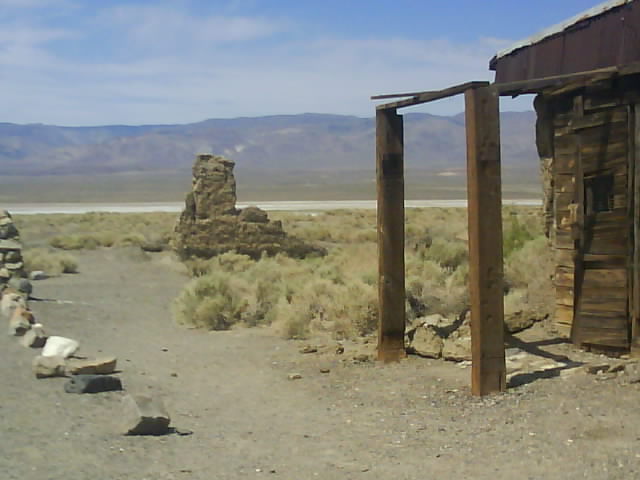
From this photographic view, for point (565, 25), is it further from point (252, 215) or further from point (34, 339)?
point (252, 215)

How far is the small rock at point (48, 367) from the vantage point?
8.51m

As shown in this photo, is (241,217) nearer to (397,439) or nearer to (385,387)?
(385,387)

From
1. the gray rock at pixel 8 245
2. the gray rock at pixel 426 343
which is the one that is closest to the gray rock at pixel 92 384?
the gray rock at pixel 426 343

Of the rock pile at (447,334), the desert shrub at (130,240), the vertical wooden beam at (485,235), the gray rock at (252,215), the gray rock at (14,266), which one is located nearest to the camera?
the vertical wooden beam at (485,235)

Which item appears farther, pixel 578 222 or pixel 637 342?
pixel 578 222

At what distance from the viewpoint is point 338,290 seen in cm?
1298

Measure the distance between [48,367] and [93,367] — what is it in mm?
438

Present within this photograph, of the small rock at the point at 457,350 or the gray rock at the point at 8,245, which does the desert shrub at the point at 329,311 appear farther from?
the gray rock at the point at 8,245

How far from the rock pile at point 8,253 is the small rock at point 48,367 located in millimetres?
7178

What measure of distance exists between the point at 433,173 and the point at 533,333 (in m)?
131

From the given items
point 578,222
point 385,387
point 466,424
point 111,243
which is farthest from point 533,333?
point 111,243

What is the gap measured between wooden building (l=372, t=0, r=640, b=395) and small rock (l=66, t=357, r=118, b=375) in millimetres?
2814

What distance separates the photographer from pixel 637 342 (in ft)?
26.0

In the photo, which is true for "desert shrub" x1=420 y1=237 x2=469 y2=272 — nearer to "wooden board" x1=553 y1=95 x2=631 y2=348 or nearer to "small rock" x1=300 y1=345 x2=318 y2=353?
"small rock" x1=300 y1=345 x2=318 y2=353
